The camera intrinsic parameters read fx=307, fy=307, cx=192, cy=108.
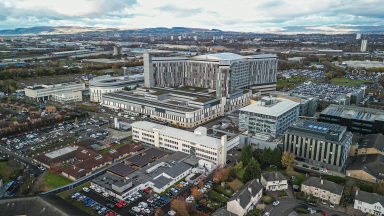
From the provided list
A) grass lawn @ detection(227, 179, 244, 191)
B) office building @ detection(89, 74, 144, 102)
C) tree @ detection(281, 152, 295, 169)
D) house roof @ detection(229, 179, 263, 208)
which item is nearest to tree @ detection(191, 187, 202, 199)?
house roof @ detection(229, 179, 263, 208)

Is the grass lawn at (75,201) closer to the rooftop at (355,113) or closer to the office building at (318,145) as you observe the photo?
the office building at (318,145)

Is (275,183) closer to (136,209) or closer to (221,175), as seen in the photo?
(221,175)

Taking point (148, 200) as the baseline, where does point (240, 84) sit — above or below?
above

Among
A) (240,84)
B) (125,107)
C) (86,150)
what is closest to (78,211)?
(86,150)

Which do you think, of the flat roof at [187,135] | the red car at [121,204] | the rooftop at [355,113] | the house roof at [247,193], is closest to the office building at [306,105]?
the rooftop at [355,113]

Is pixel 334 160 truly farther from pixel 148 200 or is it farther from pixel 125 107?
pixel 125 107

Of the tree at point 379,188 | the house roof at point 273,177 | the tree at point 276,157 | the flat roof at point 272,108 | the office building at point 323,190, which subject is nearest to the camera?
the office building at point 323,190

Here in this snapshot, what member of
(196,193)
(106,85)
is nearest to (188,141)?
(196,193)

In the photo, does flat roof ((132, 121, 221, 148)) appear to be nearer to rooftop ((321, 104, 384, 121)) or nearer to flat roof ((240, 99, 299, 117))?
flat roof ((240, 99, 299, 117))
